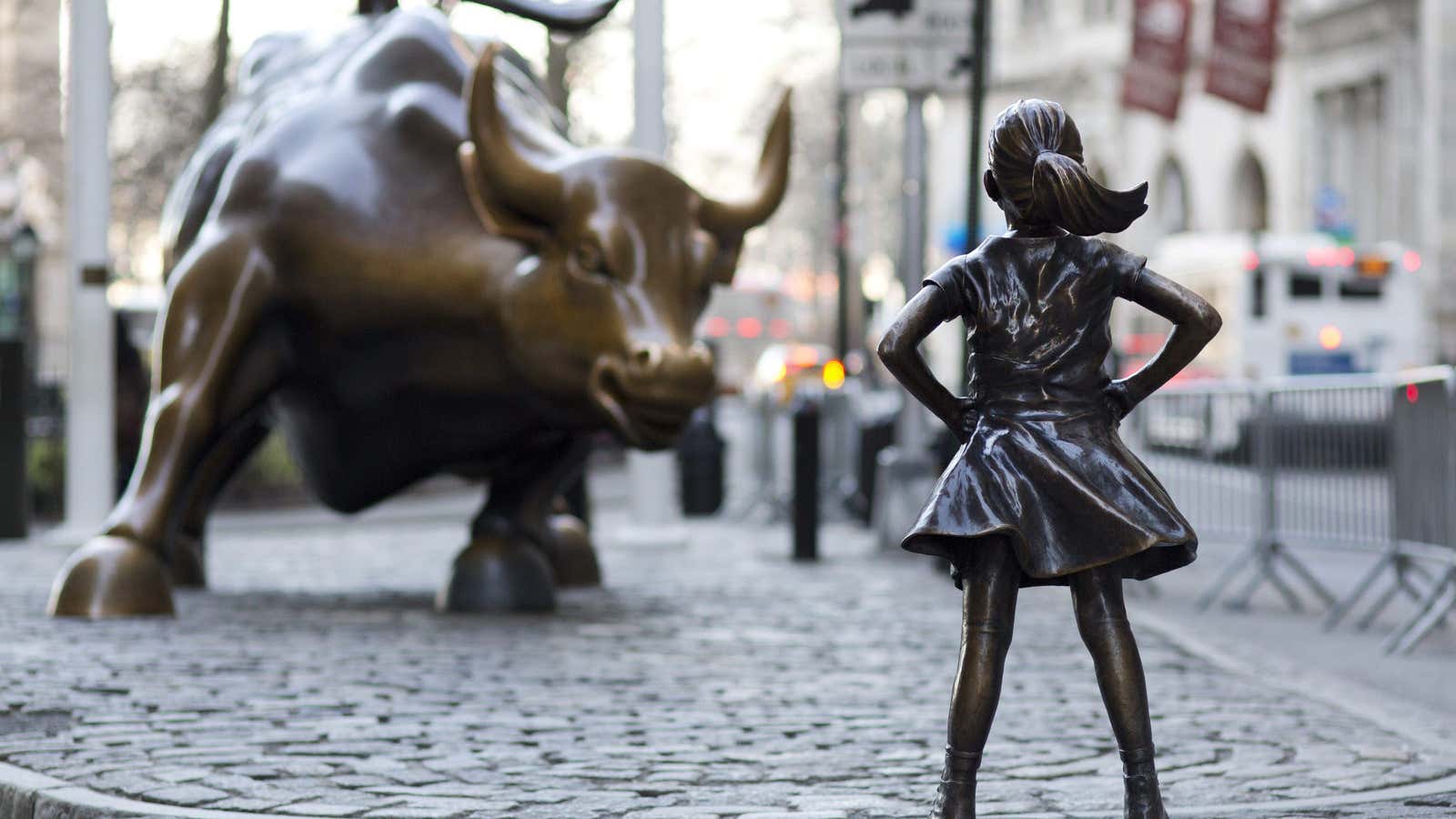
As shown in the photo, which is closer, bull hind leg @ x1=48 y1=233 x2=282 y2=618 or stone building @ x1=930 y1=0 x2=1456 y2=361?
bull hind leg @ x1=48 y1=233 x2=282 y2=618

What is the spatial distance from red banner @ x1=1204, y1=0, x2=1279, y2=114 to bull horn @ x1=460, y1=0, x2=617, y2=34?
21993 mm

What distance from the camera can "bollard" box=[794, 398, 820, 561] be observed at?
15164mm

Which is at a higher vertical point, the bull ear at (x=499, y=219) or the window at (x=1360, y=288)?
the window at (x=1360, y=288)

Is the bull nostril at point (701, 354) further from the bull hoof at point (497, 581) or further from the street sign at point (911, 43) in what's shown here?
the street sign at point (911, 43)

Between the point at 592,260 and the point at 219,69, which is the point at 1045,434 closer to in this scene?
the point at 592,260

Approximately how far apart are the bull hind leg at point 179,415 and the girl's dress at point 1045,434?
564cm

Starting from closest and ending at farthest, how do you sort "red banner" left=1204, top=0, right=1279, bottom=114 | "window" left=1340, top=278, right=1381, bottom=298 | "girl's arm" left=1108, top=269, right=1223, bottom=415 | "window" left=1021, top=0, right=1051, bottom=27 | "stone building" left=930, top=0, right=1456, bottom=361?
1. "girl's arm" left=1108, top=269, right=1223, bottom=415
2. "window" left=1340, top=278, right=1381, bottom=298
3. "red banner" left=1204, top=0, right=1279, bottom=114
4. "stone building" left=930, top=0, right=1456, bottom=361
5. "window" left=1021, top=0, right=1051, bottom=27

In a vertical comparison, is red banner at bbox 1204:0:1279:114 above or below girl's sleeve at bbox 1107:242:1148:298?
above

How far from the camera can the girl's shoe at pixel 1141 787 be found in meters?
4.84

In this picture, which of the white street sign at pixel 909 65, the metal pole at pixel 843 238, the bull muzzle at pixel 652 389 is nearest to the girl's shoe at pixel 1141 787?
the bull muzzle at pixel 652 389

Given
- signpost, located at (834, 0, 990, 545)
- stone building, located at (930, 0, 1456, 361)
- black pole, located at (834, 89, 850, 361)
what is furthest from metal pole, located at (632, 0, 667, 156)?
stone building, located at (930, 0, 1456, 361)

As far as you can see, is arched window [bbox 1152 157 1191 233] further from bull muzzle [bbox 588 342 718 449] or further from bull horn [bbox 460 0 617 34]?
bull muzzle [bbox 588 342 718 449]

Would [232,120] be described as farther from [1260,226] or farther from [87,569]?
[1260,226]

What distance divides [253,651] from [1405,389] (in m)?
5.81
